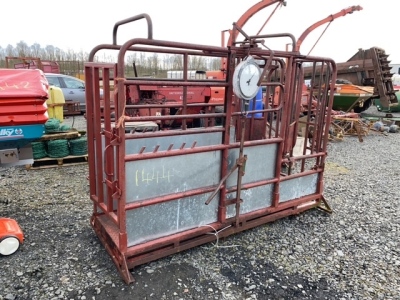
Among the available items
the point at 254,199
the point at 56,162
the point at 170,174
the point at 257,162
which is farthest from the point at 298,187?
the point at 56,162

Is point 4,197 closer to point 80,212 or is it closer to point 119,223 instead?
point 80,212

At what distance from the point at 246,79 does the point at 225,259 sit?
5.66 ft

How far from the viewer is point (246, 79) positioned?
276 cm

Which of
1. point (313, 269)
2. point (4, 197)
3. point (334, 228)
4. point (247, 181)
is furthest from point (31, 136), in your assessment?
point (334, 228)

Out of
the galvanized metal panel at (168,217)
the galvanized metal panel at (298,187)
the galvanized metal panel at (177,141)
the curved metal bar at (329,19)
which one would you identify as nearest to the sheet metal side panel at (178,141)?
the galvanized metal panel at (177,141)

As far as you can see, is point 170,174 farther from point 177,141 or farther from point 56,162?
point 56,162

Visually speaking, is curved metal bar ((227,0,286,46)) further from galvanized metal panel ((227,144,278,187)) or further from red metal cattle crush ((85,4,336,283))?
galvanized metal panel ((227,144,278,187))

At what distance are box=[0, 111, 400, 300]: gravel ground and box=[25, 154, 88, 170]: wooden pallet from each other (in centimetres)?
85

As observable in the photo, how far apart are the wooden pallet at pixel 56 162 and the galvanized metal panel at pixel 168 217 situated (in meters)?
3.41

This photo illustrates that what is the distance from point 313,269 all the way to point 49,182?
155 inches

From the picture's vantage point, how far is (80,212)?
3861mm

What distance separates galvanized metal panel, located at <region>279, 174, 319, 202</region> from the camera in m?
3.76

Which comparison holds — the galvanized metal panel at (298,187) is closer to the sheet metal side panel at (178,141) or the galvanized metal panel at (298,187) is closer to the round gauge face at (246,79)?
the sheet metal side panel at (178,141)

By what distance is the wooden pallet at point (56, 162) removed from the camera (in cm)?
542
